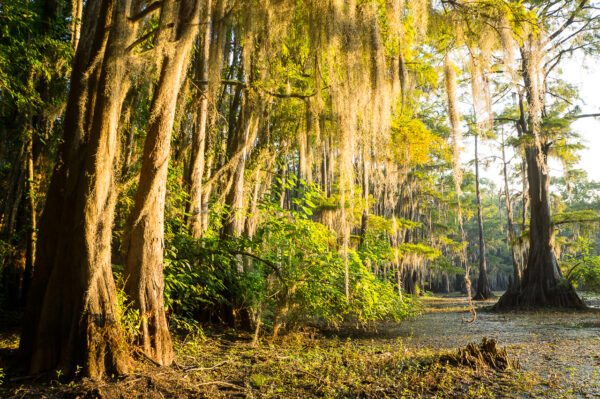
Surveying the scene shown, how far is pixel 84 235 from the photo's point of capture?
2936mm

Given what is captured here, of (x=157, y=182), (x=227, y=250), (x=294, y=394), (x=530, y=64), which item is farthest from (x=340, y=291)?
(x=530, y=64)

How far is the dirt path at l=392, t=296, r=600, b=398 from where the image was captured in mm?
3324

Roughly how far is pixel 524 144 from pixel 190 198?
39.2 ft

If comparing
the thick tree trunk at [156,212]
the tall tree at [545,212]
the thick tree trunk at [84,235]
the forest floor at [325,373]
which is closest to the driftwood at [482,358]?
the forest floor at [325,373]

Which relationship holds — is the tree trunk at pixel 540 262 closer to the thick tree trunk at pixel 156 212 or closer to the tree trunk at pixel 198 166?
the tree trunk at pixel 198 166

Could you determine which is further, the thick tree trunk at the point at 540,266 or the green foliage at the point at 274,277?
the thick tree trunk at the point at 540,266

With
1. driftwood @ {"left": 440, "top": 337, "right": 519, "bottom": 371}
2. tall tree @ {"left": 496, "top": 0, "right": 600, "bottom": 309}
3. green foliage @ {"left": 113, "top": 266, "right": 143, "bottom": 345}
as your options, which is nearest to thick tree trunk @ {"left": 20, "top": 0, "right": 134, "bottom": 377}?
green foliage @ {"left": 113, "top": 266, "right": 143, "bottom": 345}

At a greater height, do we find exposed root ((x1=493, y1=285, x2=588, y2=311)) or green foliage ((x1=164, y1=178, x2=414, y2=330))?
green foliage ((x1=164, y1=178, x2=414, y2=330))

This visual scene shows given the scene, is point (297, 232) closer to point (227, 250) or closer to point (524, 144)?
point (227, 250)

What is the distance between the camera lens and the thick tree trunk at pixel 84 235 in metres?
2.79

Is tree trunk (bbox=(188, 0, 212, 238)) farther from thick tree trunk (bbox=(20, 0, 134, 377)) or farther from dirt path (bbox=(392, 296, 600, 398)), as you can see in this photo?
dirt path (bbox=(392, 296, 600, 398))

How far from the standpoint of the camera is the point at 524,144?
12320mm

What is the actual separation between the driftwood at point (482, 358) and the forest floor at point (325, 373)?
0.23 feet

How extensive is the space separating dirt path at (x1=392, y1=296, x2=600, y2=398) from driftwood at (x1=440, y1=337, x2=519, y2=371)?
0.22m
